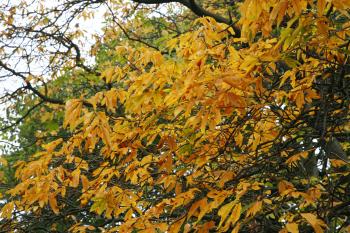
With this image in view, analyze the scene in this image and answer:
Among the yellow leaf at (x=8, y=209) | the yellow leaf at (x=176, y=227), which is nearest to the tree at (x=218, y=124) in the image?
the yellow leaf at (x=176, y=227)

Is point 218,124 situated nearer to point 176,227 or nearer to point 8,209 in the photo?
point 176,227

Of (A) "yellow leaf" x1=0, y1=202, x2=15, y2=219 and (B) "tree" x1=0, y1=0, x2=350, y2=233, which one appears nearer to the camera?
(B) "tree" x1=0, y1=0, x2=350, y2=233

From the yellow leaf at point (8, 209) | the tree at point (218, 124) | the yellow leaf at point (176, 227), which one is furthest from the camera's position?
the yellow leaf at point (8, 209)

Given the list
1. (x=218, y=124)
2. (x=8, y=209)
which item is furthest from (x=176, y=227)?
(x=8, y=209)

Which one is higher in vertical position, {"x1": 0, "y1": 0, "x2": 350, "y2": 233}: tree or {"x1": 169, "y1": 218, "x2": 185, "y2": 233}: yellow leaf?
{"x1": 0, "y1": 0, "x2": 350, "y2": 233}: tree

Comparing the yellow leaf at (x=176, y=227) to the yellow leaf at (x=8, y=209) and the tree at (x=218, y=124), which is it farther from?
the yellow leaf at (x=8, y=209)

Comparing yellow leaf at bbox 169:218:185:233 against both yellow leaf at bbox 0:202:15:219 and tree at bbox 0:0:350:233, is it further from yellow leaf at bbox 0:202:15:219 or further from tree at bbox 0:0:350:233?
yellow leaf at bbox 0:202:15:219

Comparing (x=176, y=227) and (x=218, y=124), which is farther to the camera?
(x=218, y=124)

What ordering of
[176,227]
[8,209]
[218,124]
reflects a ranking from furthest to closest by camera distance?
[8,209], [218,124], [176,227]

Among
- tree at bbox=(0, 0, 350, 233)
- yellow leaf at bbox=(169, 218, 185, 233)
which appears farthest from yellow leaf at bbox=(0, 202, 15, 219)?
yellow leaf at bbox=(169, 218, 185, 233)

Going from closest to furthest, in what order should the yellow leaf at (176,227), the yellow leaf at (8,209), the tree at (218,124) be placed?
the tree at (218,124) < the yellow leaf at (176,227) < the yellow leaf at (8,209)

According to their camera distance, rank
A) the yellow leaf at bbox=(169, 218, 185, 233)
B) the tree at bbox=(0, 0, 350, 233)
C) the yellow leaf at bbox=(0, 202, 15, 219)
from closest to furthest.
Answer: the tree at bbox=(0, 0, 350, 233)
the yellow leaf at bbox=(169, 218, 185, 233)
the yellow leaf at bbox=(0, 202, 15, 219)

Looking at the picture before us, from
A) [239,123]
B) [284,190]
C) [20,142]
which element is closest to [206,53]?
[239,123]

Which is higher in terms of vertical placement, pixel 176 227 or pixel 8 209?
pixel 8 209
